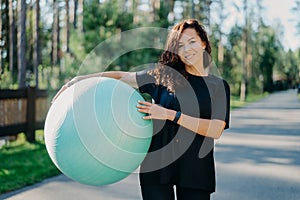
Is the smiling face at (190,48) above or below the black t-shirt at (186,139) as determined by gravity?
above

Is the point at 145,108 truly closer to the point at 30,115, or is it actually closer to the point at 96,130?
the point at 96,130

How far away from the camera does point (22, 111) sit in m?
9.39

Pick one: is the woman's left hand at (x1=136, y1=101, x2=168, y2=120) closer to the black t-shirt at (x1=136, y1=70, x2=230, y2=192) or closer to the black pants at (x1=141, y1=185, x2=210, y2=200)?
the black t-shirt at (x1=136, y1=70, x2=230, y2=192)

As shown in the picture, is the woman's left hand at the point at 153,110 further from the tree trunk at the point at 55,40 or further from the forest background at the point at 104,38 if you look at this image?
the tree trunk at the point at 55,40

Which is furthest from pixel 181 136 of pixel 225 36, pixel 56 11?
pixel 225 36

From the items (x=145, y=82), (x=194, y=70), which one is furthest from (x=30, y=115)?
(x=194, y=70)

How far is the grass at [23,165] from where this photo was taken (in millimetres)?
5793

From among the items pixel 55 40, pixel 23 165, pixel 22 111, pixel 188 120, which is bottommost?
pixel 23 165

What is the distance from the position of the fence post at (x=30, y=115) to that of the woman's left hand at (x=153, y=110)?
753 centimetres

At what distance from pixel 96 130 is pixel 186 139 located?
1.63 ft

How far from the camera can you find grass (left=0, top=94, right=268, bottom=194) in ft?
19.0

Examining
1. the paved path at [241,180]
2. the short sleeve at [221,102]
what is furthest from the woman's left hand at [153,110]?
the paved path at [241,180]

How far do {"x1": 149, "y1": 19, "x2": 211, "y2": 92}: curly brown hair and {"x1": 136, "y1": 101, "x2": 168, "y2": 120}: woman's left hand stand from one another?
5.9 inches

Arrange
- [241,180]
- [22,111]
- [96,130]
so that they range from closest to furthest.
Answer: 1. [96,130]
2. [241,180]
3. [22,111]
